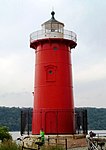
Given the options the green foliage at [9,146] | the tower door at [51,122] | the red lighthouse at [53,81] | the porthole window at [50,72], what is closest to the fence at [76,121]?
the red lighthouse at [53,81]

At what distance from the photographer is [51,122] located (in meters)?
26.7

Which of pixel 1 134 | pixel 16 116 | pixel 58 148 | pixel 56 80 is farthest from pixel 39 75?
pixel 16 116

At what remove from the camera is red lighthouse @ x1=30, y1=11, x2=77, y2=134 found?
26.7 m

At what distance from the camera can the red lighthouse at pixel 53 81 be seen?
87.6 ft

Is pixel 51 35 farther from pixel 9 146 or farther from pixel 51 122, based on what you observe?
pixel 9 146

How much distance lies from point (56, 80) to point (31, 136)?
4424 mm

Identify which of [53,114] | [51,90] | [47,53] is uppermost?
[47,53]

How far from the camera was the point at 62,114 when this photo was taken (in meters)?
26.7

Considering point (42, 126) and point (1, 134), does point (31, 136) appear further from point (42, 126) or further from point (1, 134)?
point (1, 134)

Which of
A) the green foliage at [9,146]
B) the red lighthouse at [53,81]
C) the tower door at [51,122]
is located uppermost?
the red lighthouse at [53,81]

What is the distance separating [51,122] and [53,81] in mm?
2982

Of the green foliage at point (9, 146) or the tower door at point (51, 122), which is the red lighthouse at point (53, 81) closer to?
the tower door at point (51, 122)

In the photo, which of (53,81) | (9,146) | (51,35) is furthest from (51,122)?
(9,146)

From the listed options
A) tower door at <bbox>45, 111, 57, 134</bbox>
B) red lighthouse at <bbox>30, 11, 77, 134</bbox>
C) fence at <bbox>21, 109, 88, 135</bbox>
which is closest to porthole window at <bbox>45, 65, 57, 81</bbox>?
red lighthouse at <bbox>30, 11, 77, 134</bbox>
